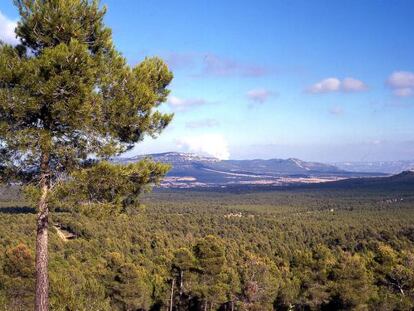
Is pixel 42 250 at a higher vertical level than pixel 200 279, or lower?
higher

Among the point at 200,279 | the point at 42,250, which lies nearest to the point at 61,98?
the point at 42,250

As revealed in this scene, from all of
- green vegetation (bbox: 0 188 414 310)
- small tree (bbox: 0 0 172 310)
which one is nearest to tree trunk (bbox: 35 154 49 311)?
small tree (bbox: 0 0 172 310)

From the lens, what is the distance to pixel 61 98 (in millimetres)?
9383

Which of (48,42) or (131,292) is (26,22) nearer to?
(48,42)

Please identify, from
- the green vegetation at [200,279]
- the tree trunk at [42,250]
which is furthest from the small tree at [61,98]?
the green vegetation at [200,279]

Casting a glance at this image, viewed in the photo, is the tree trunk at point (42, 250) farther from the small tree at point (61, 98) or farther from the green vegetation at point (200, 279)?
the green vegetation at point (200, 279)

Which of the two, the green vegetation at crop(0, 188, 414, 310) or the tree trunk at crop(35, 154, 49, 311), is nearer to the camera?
the tree trunk at crop(35, 154, 49, 311)

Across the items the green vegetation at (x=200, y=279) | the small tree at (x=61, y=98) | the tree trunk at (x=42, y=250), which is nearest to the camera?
the small tree at (x=61, y=98)

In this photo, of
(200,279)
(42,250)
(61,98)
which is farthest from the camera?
(200,279)

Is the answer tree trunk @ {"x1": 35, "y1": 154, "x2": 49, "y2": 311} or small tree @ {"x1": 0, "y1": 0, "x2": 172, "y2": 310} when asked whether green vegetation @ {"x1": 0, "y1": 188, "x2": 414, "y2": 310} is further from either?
small tree @ {"x1": 0, "y1": 0, "x2": 172, "y2": 310}

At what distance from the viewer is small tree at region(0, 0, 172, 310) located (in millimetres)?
9109

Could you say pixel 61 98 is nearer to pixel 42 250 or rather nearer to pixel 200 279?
pixel 42 250

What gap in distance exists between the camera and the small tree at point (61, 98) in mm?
9109

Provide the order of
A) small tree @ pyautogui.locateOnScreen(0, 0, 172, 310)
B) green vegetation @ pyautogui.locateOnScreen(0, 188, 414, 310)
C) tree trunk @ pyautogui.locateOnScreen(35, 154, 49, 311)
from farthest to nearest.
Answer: green vegetation @ pyautogui.locateOnScreen(0, 188, 414, 310) → tree trunk @ pyautogui.locateOnScreen(35, 154, 49, 311) → small tree @ pyautogui.locateOnScreen(0, 0, 172, 310)
